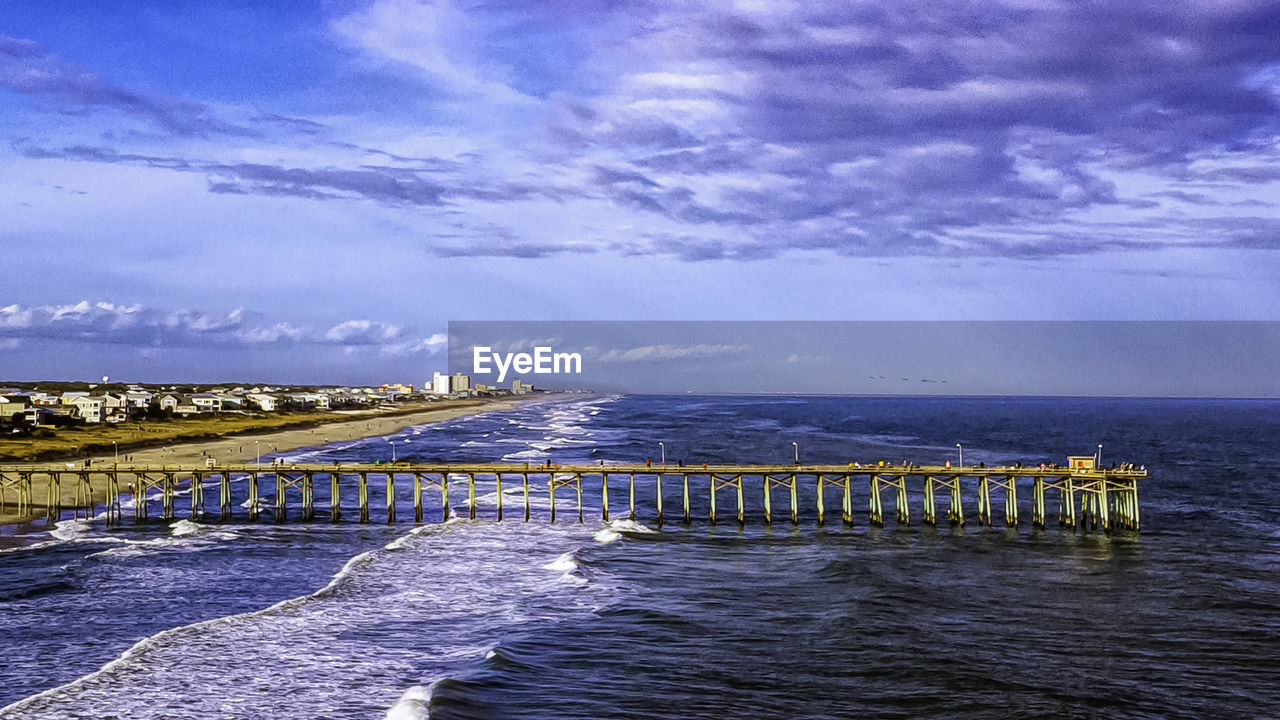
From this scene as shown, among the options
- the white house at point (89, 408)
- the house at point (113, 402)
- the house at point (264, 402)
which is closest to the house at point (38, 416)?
the white house at point (89, 408)

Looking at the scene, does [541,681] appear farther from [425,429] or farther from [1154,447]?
[425,429]

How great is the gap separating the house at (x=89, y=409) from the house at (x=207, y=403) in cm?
2785

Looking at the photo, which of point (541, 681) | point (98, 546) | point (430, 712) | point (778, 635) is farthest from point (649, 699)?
point (98, 546)

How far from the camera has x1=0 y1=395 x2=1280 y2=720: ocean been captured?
2609 cm

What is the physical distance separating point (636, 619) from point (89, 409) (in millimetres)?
111983

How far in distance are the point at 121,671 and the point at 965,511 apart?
4900cm

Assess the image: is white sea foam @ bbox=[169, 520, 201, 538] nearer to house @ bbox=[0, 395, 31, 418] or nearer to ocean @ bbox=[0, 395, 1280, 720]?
ocean @ bbox=[0, 395, 1280, 720]

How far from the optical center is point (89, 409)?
125000 millimetres

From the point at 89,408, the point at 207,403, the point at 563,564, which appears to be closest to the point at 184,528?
the point at 563,564

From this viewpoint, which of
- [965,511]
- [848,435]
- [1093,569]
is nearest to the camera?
[1093,569]

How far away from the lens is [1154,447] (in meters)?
123

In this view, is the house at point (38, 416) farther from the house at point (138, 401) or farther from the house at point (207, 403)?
the house at point (207, 403)

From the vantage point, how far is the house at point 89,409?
123688 mm

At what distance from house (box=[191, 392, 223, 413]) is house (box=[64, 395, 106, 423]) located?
2785 cm
